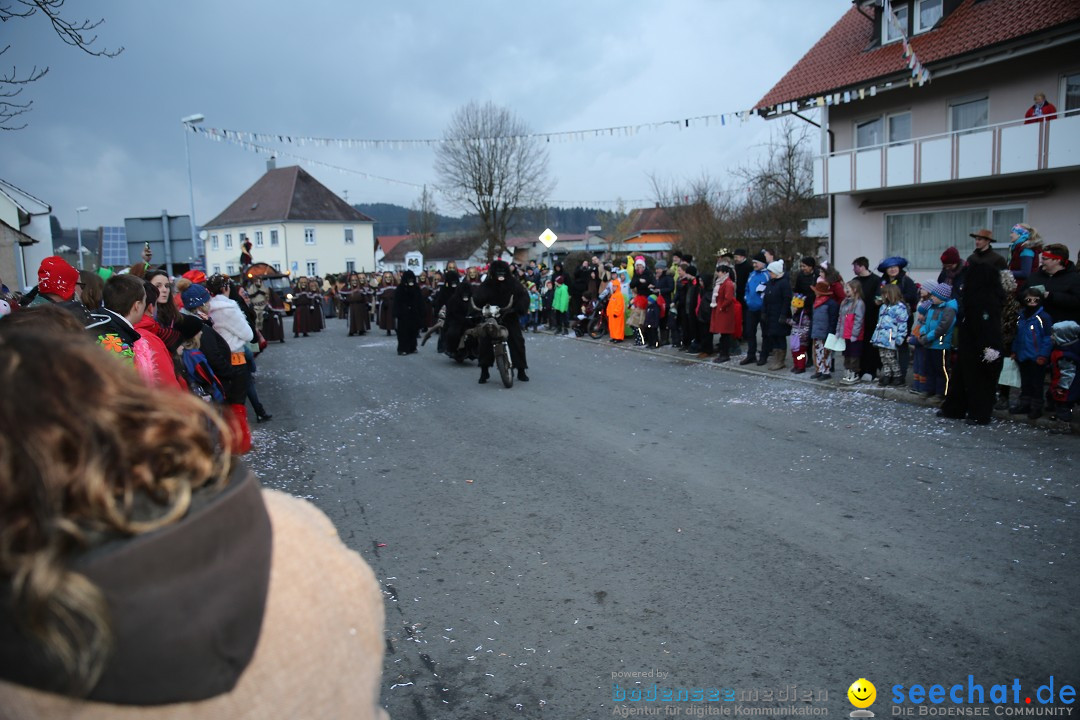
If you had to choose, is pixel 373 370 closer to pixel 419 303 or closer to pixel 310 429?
pixel 419 303

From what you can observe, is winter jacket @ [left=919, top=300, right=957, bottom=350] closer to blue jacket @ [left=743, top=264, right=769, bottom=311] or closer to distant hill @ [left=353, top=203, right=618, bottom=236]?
blue jacket @ [left=743, top=264, right=769, bottom=311]

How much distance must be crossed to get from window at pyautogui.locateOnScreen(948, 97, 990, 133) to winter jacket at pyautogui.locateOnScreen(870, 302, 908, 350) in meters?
12.1

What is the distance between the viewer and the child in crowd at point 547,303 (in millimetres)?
23438

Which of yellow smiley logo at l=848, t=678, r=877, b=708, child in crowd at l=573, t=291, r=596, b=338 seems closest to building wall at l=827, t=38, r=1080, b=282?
child in crowd at l=573, t=291, r=596, b=338

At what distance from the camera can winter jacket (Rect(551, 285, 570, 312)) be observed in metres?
22.2

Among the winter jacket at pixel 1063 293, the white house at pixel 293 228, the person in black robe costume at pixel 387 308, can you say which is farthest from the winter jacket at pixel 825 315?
the white house at pixel 293 228

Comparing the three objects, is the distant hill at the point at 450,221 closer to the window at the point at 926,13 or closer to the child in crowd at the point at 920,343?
the window at the point at 926,13

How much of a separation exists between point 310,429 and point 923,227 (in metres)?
19.4

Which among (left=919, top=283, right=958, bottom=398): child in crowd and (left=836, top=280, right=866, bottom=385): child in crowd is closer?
(left=919, top=283, right=958, bottom=398): child in crowd

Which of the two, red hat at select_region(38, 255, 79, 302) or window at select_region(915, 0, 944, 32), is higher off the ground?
window at select_region(915, 0, 944, 32)

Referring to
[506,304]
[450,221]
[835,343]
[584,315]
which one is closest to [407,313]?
[584,315]

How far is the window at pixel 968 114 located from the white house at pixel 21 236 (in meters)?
22.3

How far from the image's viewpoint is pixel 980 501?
602cm

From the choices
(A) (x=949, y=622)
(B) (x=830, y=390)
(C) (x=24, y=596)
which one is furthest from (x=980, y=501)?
(C) (x=24, y=596)
